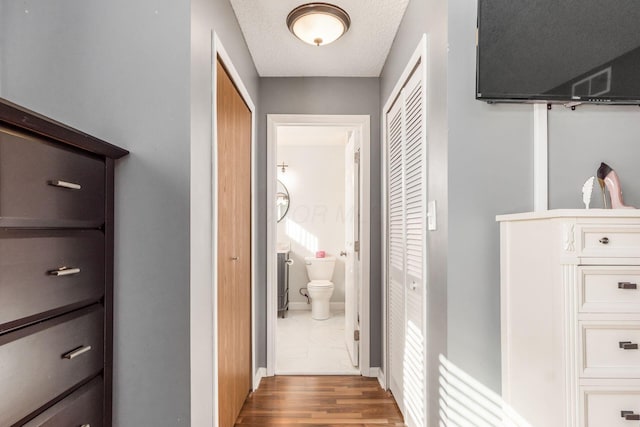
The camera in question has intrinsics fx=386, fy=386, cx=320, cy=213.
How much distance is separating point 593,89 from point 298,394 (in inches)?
101

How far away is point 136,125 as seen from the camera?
1501 millimetres

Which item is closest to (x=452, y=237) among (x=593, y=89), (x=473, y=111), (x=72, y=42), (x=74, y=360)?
(x=473, y=111)

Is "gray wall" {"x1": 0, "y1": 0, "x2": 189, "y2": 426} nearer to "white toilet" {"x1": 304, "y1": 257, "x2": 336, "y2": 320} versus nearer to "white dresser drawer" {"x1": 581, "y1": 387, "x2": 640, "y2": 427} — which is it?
"white dresser drawer" {"x1": 581, "y1": 387, "x2": 640, "y2": 427}

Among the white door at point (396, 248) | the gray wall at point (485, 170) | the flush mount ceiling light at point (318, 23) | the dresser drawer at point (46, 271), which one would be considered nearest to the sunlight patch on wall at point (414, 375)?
the white door at point (396, 248)

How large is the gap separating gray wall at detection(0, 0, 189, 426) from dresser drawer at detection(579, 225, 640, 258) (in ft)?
4.42

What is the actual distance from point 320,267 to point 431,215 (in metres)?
3.64

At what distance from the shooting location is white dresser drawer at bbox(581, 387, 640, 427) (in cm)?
111

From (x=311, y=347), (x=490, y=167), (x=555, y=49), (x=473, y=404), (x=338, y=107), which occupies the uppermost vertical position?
(x=338, y=107)

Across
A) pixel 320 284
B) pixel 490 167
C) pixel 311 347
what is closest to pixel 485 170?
pixel 490 167

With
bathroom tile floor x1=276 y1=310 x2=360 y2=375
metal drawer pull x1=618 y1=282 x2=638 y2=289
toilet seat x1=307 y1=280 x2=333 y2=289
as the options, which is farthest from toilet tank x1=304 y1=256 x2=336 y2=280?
metal drawer pull x1=618 y1=282 x2=638 y2=289

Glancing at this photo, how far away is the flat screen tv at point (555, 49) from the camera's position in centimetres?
149

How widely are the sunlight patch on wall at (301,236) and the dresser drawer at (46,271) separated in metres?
4.31

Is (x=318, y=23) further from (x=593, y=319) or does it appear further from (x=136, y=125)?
(x=593, y=319)

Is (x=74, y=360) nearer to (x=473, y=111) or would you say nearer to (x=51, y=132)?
(x=51, y=132)
